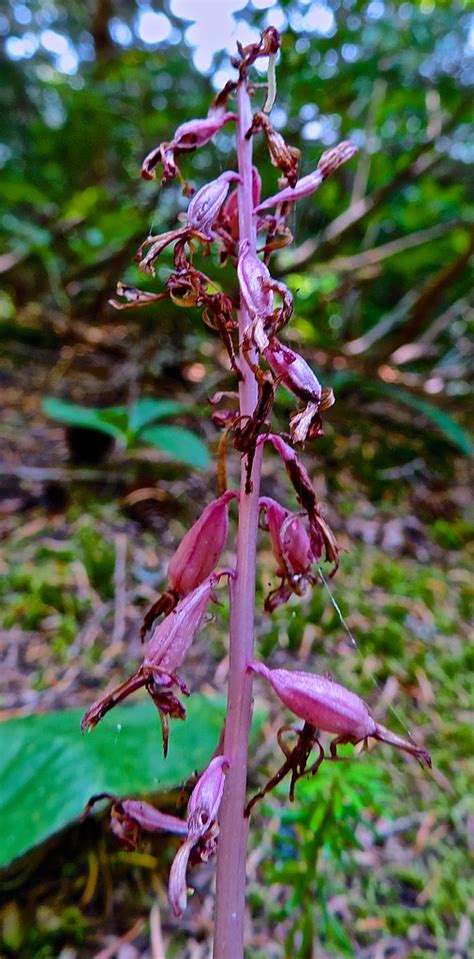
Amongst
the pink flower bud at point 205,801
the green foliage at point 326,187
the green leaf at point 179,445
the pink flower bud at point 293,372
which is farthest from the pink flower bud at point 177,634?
the green foliage at point 326,187

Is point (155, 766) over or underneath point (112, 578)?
underneath

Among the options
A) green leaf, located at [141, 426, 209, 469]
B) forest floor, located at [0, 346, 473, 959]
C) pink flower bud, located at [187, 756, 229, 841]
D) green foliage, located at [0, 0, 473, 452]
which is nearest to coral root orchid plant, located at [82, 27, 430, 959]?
pink flower bud, located at [187, 756, 229, 841]

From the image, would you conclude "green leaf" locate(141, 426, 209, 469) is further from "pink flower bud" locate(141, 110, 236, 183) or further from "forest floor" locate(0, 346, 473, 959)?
"pink flower bud" locate(141, 110, 236, 183)

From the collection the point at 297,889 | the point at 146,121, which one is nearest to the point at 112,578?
the point at 297,889

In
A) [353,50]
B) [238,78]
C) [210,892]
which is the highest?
[353,50]

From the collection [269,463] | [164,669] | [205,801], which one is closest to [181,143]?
[164,669]

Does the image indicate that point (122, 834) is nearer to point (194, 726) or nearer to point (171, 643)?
point (171, 643)

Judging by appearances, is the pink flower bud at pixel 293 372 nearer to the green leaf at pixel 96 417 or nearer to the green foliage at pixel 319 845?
the green foliage at pixel 319 845

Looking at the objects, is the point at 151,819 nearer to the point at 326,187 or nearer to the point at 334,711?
the point at 334,711
